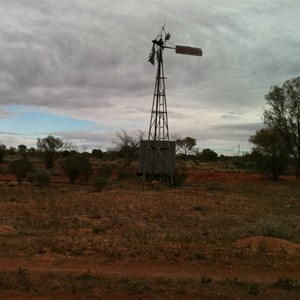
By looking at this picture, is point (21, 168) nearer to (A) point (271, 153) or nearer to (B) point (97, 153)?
(A) point (271, 153)

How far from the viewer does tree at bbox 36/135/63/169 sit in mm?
55625

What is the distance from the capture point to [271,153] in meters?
45.2

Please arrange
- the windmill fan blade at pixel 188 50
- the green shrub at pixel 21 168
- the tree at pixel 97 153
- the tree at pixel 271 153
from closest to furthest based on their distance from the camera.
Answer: the windmill fan blade at pixel 188 50, the green shrub at pixel 21 168, the tree at pixel 271 153, the tree at pixel 97 153

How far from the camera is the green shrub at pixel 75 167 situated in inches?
1380

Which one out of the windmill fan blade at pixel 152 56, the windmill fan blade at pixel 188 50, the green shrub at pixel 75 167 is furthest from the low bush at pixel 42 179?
the windmill fan blade at pixel 188 50

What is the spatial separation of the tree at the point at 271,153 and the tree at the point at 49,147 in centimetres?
2489

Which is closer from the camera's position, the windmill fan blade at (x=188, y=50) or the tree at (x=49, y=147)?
the windmill fan blade at (x=188, y=50)

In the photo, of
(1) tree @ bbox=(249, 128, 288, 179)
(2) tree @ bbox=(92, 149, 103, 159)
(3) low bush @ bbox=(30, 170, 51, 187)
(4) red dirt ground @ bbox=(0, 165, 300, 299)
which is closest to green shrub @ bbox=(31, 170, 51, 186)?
(3) low bush @ bbox=(30, 170, 51, 187)

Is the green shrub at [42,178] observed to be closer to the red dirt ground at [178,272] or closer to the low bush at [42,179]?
the low bush at [42,179]

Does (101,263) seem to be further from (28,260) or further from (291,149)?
(291,149)

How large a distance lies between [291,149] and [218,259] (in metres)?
35.1

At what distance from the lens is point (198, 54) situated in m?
29.0

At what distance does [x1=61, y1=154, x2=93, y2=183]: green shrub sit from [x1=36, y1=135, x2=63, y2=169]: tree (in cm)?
1997

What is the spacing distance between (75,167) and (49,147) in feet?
78.4
